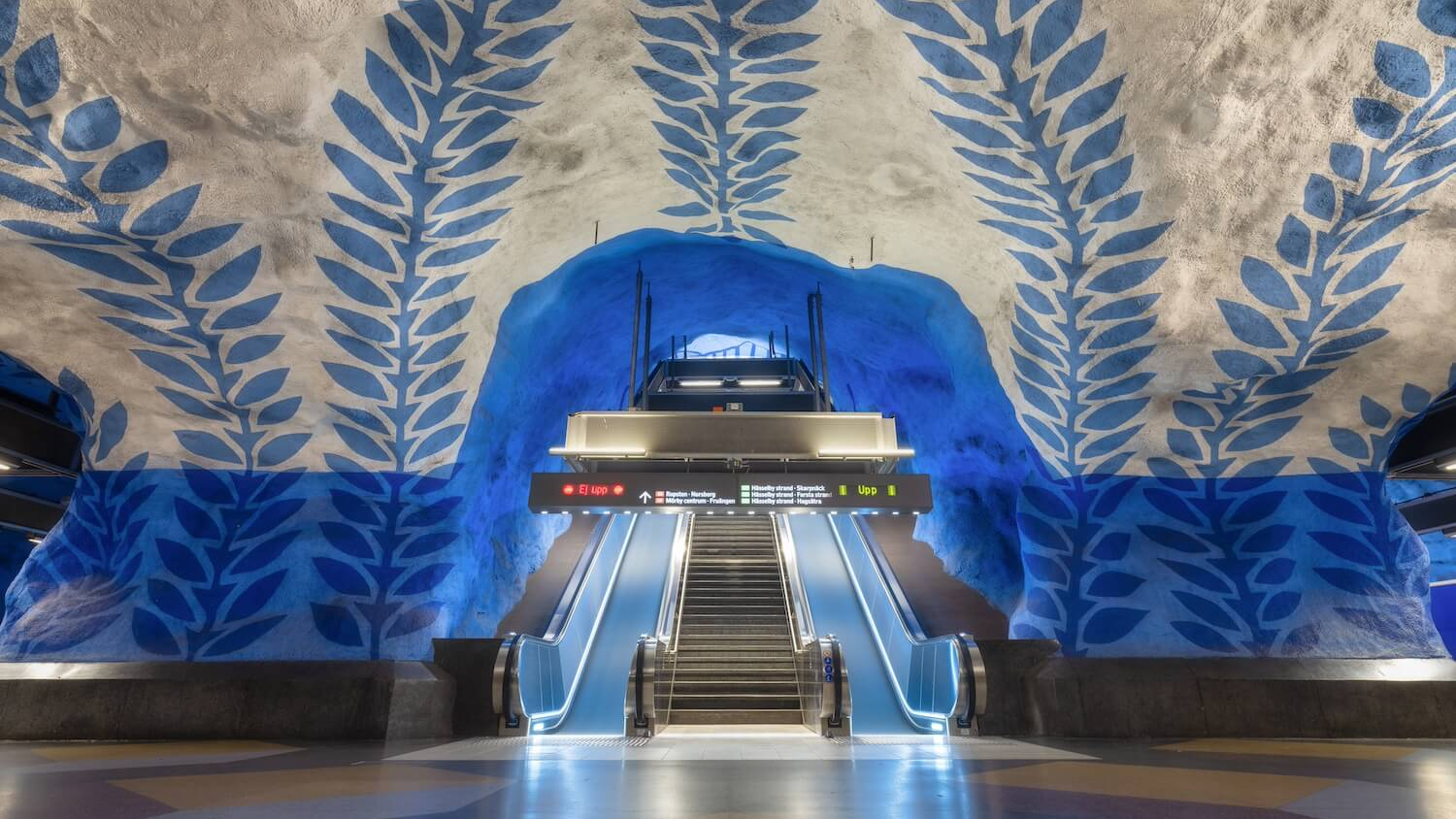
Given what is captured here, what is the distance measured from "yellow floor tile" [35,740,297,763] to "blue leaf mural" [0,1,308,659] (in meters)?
1.10

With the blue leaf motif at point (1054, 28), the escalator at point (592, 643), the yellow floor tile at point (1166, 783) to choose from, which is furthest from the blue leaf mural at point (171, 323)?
the yellow floor tile at point (1166, 783)

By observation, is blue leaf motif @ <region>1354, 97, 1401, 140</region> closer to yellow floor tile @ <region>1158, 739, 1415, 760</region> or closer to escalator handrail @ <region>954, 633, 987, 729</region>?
yellow floor tile @ <region>1158, 739, 1415, 760</region>

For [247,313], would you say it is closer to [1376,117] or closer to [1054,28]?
[1054,28]

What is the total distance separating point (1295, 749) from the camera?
5.41m

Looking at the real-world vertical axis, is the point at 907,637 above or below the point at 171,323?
below

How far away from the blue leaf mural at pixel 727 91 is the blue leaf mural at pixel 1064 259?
52cm

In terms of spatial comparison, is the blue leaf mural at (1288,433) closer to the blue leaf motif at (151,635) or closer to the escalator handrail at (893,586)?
the escalator handrail at (893,586)

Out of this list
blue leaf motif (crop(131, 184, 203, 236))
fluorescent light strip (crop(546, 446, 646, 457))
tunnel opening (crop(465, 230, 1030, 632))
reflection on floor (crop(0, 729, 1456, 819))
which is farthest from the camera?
tunnel opening (crop(465, 230, 1030, 632))

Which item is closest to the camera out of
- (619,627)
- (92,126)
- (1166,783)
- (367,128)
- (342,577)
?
(1166,783)

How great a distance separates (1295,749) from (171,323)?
9.52 meters

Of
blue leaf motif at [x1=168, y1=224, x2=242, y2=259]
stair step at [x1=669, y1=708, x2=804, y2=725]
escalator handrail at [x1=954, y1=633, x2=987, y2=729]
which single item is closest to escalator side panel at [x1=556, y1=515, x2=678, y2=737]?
stair step at [x1=669, y1=708, x2=804, y2=725]

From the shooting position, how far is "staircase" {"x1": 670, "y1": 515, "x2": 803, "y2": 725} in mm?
8344

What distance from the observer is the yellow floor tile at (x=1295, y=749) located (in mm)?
4957

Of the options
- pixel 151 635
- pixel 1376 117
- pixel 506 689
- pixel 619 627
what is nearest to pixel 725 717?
pixel 506 689
